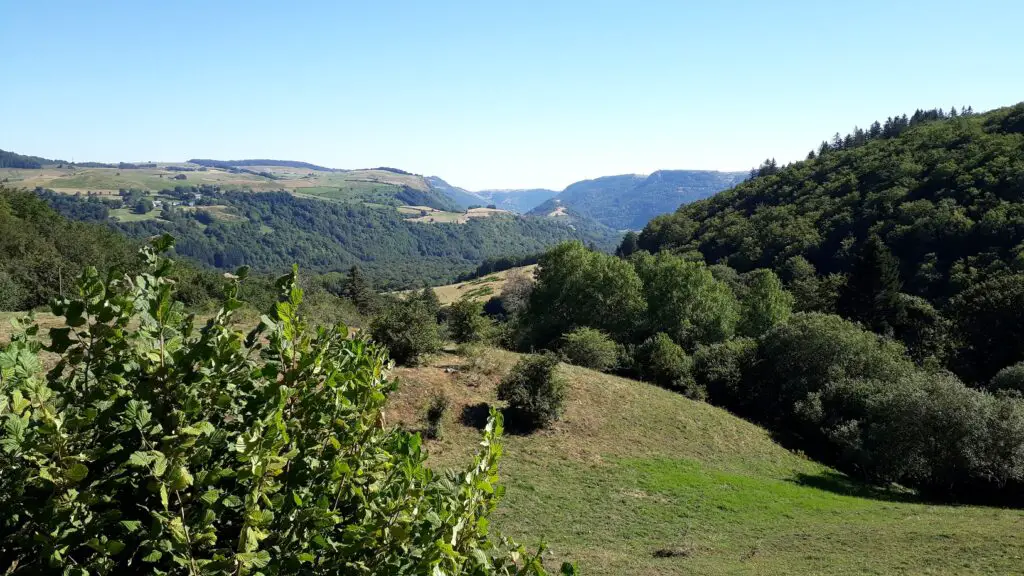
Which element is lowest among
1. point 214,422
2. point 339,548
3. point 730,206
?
point 339,548

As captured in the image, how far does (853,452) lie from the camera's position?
24516 mm

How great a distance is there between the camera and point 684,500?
690 inches

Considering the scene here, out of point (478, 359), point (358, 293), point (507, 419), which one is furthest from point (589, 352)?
point (358, 293)

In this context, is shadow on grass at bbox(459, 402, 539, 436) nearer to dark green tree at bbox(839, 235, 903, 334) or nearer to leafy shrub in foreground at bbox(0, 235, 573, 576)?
leafy shrub in foreground at bbox(0, 235, 573, 576)

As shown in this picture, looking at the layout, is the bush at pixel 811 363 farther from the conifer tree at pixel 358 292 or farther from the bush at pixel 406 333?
the conifer tree at pixel 358 292

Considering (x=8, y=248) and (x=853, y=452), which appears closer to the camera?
(x=853, y=452)

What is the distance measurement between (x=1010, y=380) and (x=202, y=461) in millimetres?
37383

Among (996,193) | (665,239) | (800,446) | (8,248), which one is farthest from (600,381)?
(665,239)

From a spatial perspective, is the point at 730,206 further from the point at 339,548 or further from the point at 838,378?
the point at 339,548

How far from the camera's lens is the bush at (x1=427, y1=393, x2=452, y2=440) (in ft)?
61.2

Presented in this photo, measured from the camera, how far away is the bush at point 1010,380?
27.4m

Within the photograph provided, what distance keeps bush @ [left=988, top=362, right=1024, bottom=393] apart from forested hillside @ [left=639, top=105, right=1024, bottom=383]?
1113cm

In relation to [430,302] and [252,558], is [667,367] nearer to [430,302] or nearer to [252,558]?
[430,302]

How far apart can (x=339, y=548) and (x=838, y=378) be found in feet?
106
